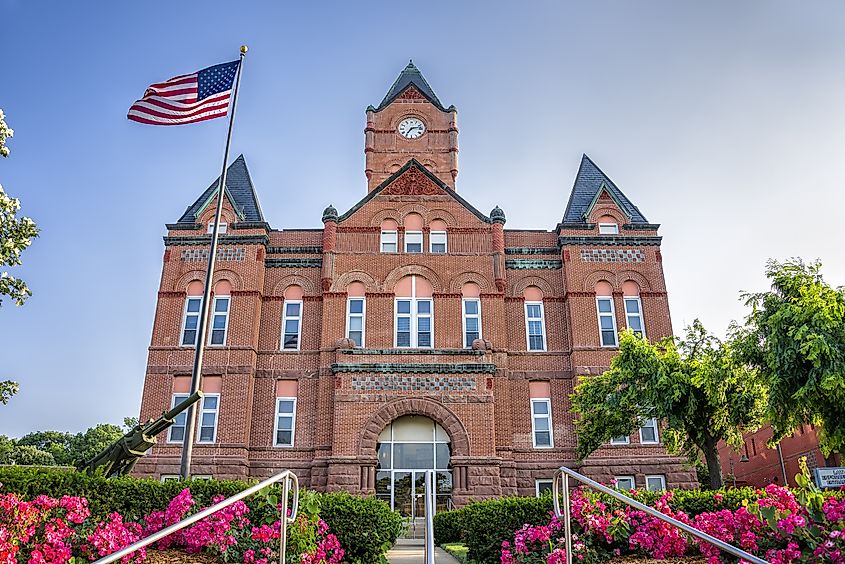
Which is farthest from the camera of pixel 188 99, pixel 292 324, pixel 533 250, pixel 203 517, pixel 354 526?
pixel 533 250

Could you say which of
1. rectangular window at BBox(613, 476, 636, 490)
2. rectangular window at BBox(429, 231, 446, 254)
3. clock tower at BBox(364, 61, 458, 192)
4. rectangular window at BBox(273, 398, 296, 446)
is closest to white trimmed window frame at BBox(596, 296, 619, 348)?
rectangular window at BBox(613, 476, 636, 490)

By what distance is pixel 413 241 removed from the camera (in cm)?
2978

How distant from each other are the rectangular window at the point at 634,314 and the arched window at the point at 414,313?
26.6 ft

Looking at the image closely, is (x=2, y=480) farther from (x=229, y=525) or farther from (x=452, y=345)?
(x=452, y=345)

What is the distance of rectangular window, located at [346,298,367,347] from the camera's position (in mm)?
27844

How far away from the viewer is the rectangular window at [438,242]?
1168 inches

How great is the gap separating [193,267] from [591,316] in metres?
16.6

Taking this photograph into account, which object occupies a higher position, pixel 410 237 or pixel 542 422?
pixel 410 237

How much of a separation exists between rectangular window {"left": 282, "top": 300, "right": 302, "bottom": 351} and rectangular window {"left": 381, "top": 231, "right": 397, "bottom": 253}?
423 cm

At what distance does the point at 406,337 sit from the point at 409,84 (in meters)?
17.0

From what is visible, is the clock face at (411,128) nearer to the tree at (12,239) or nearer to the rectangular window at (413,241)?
the rectangular window at (413,241)

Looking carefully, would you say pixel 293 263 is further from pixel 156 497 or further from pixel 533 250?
pixel 156 497

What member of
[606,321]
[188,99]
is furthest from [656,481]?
[188,99]

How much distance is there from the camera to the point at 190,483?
12.0 meters
